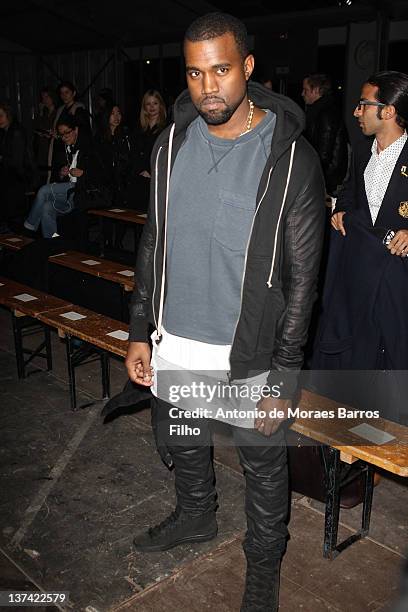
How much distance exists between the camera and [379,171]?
3531 mm

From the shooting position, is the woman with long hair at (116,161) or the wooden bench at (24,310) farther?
the woman with long hair at (116,161)

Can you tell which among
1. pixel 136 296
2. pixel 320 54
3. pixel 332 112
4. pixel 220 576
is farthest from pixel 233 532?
pixel 320 54

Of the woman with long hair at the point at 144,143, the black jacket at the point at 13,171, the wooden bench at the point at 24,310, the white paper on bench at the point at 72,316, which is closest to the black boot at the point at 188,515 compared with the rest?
the white paper on bench at the point at 72,316

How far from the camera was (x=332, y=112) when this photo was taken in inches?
287

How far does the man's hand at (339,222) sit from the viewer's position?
3.65 meters

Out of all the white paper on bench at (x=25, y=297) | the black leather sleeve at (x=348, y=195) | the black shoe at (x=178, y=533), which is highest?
the black leather sleeve at (x=348, y=195)

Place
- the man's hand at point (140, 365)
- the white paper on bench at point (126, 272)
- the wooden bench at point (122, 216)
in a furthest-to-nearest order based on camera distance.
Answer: the wooden bench at point (122, 216) < the white paper on bench at point (126, 272) < the man's hand at point (140, 365)

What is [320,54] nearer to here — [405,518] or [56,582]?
[405,518]

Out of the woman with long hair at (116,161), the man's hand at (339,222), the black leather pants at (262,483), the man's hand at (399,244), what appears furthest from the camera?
the woman with long hair at (116,161)

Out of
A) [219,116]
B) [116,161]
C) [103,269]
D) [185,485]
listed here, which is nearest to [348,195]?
[219,116]

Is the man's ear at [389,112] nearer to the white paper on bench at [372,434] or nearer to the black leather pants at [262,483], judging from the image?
the white paper on bench at [372,434]

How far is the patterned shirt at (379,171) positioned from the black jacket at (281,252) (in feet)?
4.67

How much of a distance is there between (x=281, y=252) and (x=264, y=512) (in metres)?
1.01

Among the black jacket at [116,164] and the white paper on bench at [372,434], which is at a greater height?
the black jacket at [116,164]
